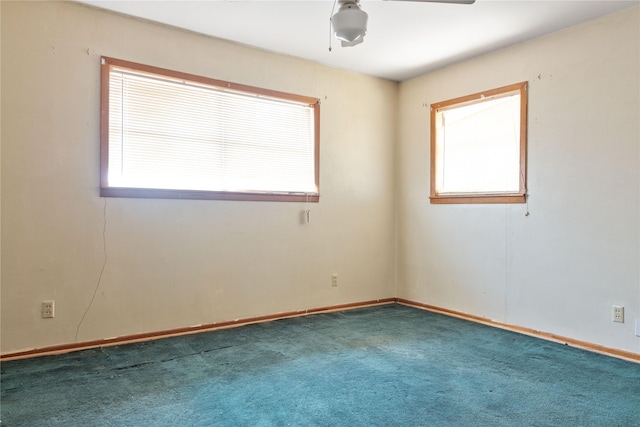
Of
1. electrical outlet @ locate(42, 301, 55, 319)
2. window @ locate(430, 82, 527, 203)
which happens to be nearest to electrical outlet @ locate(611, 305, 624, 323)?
window @ locate(430, 82, 527, 203)

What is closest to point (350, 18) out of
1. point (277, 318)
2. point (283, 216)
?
point (283, 216)

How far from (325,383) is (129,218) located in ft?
6.33

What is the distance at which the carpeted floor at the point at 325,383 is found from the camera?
202 cm

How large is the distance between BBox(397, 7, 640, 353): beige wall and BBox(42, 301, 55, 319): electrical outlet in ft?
11.2

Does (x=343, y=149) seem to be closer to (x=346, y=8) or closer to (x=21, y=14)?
(x=346, y=8)

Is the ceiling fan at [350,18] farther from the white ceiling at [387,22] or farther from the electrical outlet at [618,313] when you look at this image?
the electrical outlet at [618,313]

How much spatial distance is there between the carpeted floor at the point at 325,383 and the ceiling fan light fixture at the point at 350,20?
202cm

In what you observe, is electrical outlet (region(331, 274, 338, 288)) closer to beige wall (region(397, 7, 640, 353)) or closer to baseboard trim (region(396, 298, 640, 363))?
baseboard trim (region(396, 298, 640, 363))

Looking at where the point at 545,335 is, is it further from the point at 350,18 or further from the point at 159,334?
the point at 159,334

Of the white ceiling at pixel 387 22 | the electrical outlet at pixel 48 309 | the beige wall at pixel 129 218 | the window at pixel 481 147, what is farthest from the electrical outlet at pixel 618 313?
the electrical outlet at pixel 48 309

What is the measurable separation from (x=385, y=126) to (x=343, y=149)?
679mm

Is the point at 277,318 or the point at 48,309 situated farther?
the point at 277,318

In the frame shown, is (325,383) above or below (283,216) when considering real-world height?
below

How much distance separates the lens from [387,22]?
322cm
